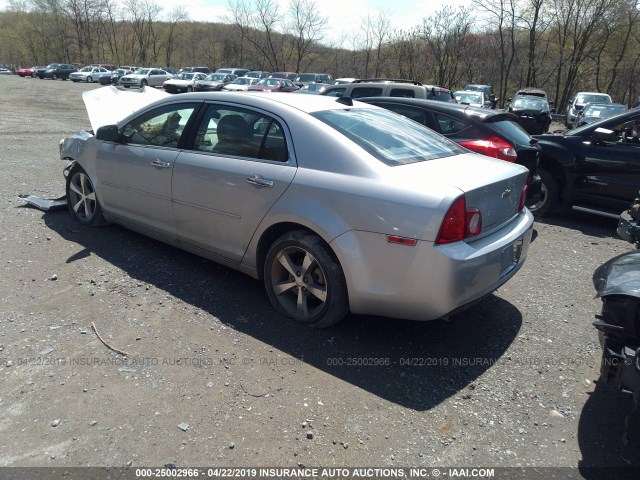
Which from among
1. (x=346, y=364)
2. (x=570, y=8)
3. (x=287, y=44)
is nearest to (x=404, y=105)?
(x=346, y=364)

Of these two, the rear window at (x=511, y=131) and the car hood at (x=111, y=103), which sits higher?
the car hood at (x=111, y=103)

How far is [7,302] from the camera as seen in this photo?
3660 mm

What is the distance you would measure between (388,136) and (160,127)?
214 cm

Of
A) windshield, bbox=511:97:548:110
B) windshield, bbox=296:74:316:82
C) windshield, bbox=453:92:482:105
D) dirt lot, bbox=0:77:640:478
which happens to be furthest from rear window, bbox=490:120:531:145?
windshield, bbox=296:74:316:82

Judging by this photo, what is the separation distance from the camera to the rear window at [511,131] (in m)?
6.04

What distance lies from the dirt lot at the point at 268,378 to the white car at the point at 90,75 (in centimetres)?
5061

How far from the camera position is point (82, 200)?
17.3ft

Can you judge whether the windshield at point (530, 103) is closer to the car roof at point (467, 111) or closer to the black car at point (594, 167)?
the black car at point (594, 167)

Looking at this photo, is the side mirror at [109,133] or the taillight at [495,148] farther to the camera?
the taillight at [495,148]

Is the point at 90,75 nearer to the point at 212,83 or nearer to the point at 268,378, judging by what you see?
the point at 212,83

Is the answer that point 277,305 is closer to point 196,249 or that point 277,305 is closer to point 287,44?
point 196,249

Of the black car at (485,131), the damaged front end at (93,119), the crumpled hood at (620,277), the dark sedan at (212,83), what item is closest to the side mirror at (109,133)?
the damaged front end at (93,119)

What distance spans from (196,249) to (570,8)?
36.6 m

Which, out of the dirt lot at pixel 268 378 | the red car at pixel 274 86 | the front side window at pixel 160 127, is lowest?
the dirt lot at pixel 268 378
